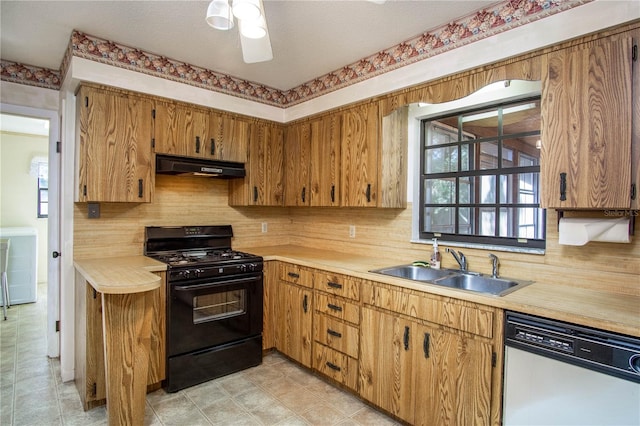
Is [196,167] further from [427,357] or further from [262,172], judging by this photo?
[427,357]

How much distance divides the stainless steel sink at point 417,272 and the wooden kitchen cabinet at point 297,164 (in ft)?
3.84

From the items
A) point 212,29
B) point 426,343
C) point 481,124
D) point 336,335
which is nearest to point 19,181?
point 212,29

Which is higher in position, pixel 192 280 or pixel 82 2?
pixel 82 2

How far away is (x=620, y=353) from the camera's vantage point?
1.34m

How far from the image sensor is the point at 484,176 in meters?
2.49

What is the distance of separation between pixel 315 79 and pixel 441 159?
139cm

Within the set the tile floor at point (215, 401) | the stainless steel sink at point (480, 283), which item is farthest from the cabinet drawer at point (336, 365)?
the stainless steel sink at point (480, 283)

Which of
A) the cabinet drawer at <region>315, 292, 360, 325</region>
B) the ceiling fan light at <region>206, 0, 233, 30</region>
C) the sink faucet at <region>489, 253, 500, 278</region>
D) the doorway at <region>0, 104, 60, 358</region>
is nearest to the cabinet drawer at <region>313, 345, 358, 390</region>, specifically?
the cabinet drawer at <region>315, 292, 360, 325</region>

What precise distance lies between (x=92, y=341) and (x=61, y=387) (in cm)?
67

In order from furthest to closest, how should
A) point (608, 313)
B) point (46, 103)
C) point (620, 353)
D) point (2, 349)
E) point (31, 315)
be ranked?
point (31, 315) → point (2, 349) → point (46, 103) → point (608, 313) → point (620, 353)

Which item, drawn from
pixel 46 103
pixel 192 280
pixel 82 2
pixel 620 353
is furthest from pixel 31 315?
pixel 620 353

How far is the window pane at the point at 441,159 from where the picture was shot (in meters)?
2.68

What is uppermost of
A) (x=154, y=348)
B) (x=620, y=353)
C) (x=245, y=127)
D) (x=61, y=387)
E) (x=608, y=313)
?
(x=245, y=127)

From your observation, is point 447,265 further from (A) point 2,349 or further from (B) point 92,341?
(A) point 2,349
